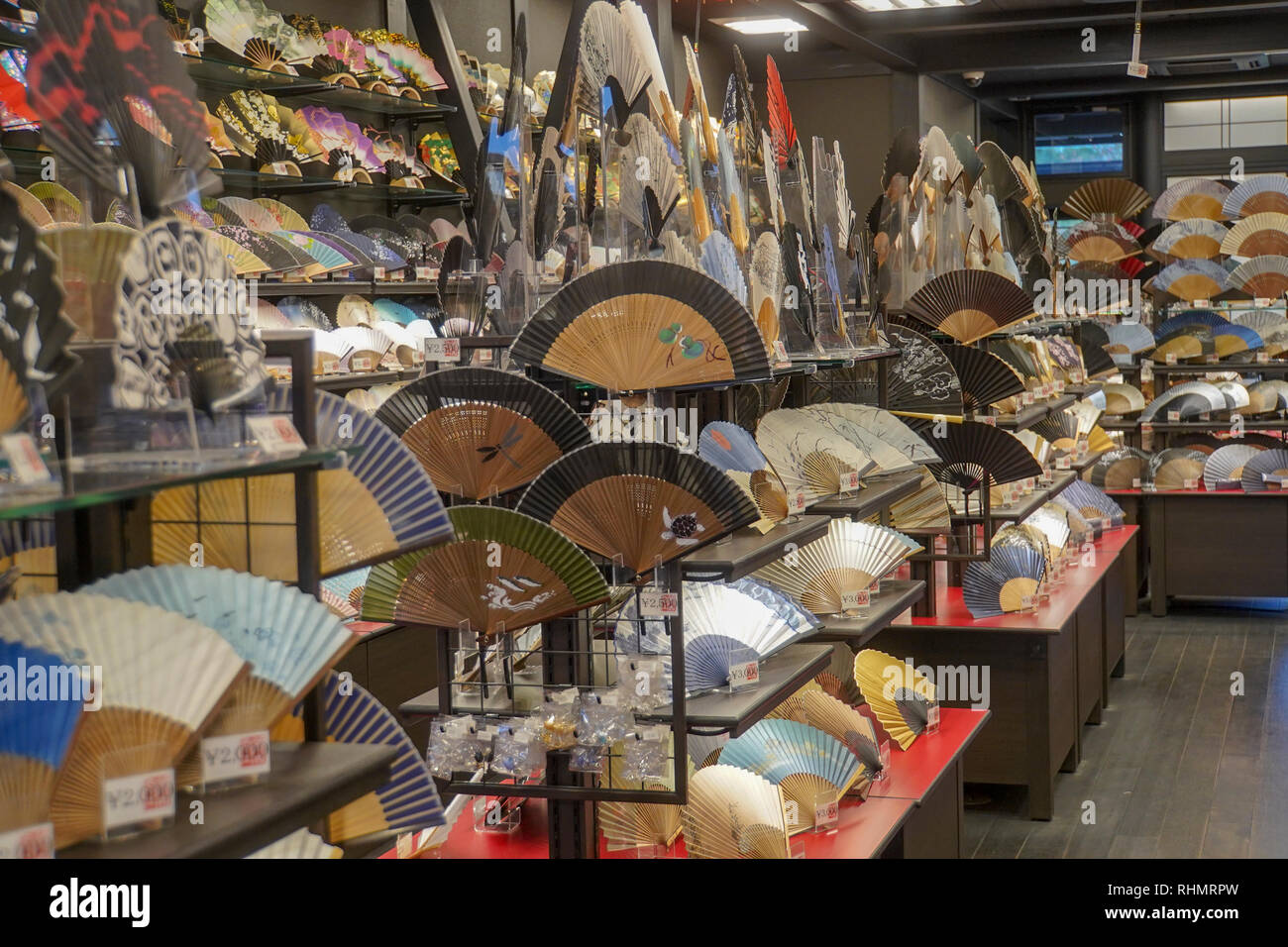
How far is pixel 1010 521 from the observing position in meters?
5.23

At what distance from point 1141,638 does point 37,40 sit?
6937mm

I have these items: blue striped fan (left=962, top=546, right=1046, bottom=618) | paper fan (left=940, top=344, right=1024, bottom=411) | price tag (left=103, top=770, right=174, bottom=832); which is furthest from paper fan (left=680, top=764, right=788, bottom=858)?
paper fan (left=940, top=344, right=1024, bottom=411)

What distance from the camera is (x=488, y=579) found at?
2.37m

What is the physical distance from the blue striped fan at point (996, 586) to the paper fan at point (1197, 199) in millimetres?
4532

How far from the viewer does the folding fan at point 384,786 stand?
5.54ft

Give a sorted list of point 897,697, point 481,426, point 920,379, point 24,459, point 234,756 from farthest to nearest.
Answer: point 920,379 < point 897,697 < point 481,426 < point 234,756 < point 24,459

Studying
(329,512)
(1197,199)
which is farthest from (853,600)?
(1197,199)

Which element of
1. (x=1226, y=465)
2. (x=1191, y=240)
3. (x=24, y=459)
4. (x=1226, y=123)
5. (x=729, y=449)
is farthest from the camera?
(x=1226, y=123)

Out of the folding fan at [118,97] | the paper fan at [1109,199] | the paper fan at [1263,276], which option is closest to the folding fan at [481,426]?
the folding fan at [118,97]

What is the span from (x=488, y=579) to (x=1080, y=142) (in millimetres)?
9986

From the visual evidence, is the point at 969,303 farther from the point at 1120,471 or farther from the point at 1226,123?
the point at 1226,123

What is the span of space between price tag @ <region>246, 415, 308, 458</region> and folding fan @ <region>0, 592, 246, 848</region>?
0.20m

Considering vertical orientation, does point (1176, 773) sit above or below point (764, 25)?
below

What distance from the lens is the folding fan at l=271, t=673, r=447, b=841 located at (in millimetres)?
1689
